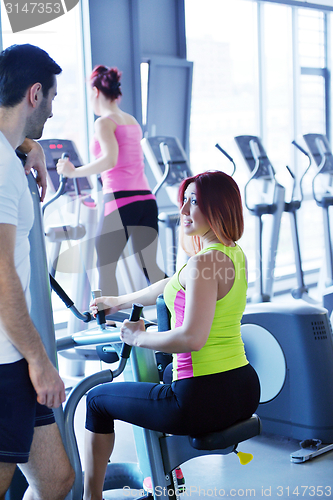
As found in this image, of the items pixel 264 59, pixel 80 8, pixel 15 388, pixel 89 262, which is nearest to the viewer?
pixel 15 388

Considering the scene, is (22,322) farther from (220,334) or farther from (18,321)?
(220,334)

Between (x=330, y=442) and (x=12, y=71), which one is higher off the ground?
(x=12, y=71)

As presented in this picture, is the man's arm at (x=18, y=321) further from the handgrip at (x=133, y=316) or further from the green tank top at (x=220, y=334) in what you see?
the green tank top at (x=220, y=334)

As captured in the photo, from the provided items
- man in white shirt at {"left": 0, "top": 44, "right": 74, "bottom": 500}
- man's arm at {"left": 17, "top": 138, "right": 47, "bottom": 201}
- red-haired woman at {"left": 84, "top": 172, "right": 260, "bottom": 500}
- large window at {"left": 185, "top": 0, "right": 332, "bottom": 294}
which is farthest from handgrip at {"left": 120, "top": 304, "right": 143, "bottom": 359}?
large window at {"left": 185, "top": 0, "right": 332, "bottom": 294}

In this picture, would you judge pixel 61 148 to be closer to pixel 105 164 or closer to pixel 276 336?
pixel 105 164

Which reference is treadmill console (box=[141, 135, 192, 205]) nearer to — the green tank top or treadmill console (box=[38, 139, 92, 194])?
treadmill console (box=[38, 139, 92, 194])

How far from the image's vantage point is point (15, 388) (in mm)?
1232

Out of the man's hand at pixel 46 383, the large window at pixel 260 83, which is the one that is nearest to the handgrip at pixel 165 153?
the large window at pixel 260 83

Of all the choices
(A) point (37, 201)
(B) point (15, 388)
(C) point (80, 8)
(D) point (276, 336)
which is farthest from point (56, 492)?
(C) point (80, 8)

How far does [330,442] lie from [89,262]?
181 centimetres

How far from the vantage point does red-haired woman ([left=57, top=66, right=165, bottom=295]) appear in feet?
10.8

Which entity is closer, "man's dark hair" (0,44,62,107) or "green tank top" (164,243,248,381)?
"man's dark hair" (0,44,62,107)

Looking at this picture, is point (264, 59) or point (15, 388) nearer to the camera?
point (15, 388)

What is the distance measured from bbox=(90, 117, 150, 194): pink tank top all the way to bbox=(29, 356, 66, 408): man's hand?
2.18 metres
